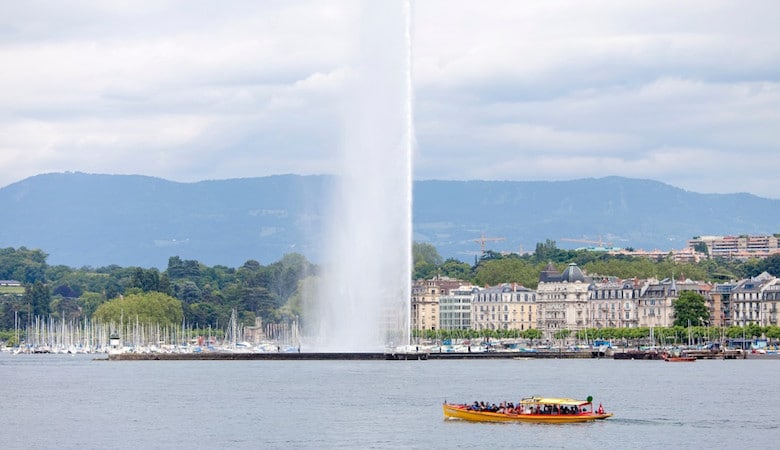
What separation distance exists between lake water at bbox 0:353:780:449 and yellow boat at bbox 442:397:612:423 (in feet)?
2.14

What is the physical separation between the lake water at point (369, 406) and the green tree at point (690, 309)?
47296 mm

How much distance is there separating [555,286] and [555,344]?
657 inches

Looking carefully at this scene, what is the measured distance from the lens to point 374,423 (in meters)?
64.4

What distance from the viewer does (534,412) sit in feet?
211

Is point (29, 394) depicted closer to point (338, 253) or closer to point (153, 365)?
point (338, 253)

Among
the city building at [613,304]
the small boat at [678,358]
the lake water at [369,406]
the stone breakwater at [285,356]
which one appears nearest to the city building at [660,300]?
the city building at [613,304]

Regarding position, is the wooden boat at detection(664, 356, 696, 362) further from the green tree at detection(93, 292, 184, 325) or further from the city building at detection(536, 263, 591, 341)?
the green tree at detection(93, 292, 184, 325)

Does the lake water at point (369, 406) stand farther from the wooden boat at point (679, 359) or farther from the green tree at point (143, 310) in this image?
the green tree at point (143, 310)

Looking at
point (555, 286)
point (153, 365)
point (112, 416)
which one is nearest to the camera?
point (112, 416)

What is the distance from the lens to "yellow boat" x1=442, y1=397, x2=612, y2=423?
6397cm

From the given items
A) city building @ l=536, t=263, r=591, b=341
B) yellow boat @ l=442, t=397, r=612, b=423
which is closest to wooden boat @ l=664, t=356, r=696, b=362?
city building @ l=536, t=263, r=591, b=341

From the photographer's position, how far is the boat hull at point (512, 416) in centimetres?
6378

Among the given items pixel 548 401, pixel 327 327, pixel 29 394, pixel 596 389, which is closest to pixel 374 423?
pixel 548 401

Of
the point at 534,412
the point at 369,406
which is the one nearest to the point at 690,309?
the point at 369,406
